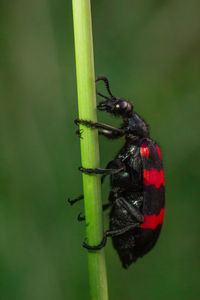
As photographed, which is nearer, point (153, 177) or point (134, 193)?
point (153, 177)

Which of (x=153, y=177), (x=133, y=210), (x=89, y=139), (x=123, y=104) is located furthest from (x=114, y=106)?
(x=89, y=139)

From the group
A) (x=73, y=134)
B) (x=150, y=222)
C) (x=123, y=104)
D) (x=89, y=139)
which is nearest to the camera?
(x=89, y=139)

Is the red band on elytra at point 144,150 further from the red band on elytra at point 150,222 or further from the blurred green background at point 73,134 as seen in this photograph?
the blurred green background at point 73,134

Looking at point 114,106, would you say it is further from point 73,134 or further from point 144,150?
point 73,134

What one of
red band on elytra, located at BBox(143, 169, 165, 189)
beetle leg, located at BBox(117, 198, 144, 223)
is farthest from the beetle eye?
beetle leg, located at BBox(117, 198, 144, 223)

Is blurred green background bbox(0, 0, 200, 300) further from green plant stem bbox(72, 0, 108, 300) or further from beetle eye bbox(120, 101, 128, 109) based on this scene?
green plant stem bbox(72, 0, 108, 300)

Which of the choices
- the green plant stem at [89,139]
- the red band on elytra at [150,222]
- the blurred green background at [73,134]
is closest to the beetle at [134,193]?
the red band on elytra at [150,222]
